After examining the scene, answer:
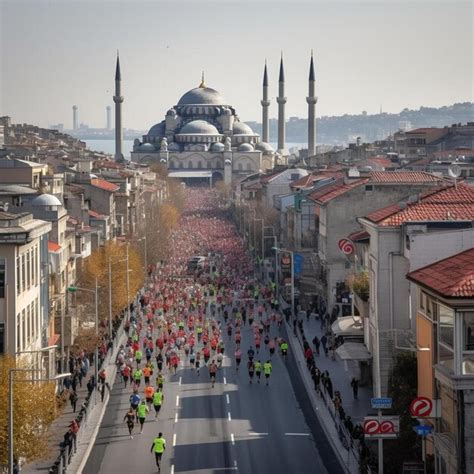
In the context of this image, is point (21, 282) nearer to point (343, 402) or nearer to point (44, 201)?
point (343, 402)

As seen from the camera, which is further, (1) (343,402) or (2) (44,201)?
(2) (44,201)

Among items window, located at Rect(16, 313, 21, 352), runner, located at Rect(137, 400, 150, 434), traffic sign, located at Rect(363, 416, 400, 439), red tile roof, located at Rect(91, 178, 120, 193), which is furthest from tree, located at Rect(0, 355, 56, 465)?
red tile roof, located at Rect(91, 178, 120, 193)

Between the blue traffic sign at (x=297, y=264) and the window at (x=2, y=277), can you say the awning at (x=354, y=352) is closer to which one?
the window at (x=2, y=277)

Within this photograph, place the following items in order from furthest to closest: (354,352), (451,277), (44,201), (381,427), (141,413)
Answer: (44,201) < (354,352) < (141,413) < (381,427) < (451,277)

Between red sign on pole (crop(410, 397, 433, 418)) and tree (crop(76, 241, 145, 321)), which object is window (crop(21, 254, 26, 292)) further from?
tree (crop(76, 241, 145, 321))

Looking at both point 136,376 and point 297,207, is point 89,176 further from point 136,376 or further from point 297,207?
point 136,376

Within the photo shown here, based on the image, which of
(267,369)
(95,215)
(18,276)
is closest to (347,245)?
(267,369)

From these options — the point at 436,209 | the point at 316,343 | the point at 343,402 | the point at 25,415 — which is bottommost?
the point at 343,402
